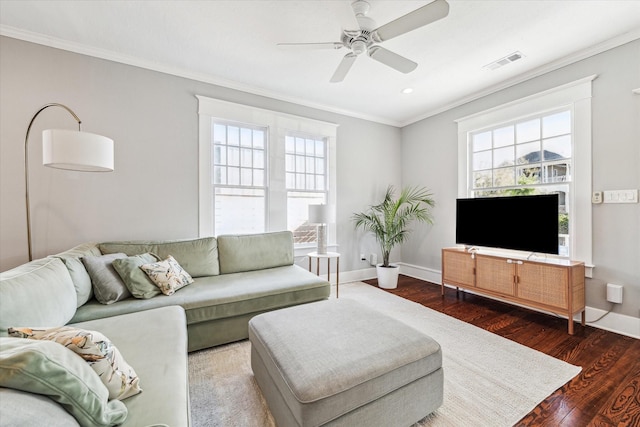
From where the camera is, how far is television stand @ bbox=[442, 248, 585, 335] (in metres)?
2.48

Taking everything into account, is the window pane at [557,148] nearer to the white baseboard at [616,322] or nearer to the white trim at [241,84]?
the white trim at [241,84]

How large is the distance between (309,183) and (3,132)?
10.4 feet

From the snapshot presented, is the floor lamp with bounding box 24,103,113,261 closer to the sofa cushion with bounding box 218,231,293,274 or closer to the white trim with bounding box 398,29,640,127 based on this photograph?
the sofa cushion with bounding box 218,231,293,274

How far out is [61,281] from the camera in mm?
1612

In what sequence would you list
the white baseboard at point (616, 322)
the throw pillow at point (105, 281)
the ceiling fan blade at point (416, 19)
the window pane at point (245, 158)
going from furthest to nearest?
the window pane at point (245, 158), the white baseboard at point (616, 322), the throw pillow at point (105, 281), the ceiling fan blade at point (416, 19)

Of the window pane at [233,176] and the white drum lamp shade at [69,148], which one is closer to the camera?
the white drum lamp shade at [69,148]

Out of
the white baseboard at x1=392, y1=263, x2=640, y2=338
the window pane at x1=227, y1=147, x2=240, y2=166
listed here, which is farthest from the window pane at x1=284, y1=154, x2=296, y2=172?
the white baseboard at x1=392, y1=263, x2=640, y2=338

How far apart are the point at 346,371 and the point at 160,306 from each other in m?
1.57

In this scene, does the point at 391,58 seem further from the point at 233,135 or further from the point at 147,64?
the point at 147,64

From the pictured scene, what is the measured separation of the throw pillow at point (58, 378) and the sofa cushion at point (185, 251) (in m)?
1.91

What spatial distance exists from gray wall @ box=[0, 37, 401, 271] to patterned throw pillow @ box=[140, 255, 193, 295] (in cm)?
79

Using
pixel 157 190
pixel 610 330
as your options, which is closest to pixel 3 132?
pixel 157 190

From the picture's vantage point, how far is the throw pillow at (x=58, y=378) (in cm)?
64

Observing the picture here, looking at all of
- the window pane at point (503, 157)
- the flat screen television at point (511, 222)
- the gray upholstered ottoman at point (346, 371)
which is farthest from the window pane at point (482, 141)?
the gray upholstered ottoman at point (346, 371)
